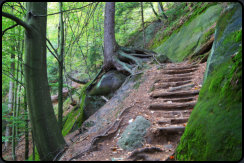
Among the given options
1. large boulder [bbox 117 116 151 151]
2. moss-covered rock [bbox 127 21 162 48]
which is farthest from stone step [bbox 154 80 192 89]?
moss-covered rock [bbox 127 21 162 48]

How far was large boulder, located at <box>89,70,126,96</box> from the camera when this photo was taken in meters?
7.72

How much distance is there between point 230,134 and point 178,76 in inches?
177

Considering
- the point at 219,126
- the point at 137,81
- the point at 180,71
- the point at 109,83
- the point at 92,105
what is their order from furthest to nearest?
the point at 92,105 < the point at 109,83 < the point at 137,81 < the point at 180,71 < the point at 219,126

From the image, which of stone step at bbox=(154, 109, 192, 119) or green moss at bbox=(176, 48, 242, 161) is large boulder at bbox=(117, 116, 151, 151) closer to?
stone step at bbox=(154, 109, 192, 119)

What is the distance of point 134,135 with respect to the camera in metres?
3.34

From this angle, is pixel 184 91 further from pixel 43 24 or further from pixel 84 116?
pixel 84 116

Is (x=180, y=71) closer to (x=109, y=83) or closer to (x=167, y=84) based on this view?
(x=167, y=84)

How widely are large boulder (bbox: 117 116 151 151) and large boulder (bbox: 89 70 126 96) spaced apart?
4.10m

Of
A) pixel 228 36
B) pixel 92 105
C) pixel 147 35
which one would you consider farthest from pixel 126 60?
pixel 147 35

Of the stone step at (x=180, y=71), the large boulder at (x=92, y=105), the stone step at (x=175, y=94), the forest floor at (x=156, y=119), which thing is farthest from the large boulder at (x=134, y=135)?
the large boulder at (x=92, y=105)

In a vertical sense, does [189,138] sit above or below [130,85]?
below

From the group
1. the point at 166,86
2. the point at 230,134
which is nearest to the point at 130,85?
the point at 166,86

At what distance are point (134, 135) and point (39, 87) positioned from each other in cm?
277

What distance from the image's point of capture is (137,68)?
7719 millimetres
